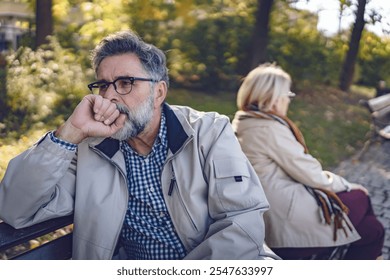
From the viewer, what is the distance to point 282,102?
2.88m

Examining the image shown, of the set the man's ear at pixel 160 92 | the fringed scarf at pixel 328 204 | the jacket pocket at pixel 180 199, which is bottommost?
the fringed scarf at pixel 328 204

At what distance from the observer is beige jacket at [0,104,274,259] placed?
6.42 feet

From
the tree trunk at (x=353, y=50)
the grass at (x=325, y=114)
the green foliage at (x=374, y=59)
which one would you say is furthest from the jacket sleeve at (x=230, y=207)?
the grass at (x=325, y=114)

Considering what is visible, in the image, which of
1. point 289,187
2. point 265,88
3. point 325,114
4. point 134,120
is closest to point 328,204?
point 289,187

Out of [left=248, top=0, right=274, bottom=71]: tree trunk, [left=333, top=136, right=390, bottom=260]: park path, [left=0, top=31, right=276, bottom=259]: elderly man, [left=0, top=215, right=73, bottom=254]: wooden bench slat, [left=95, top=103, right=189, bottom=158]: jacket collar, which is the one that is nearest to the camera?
[left=0, top=215, right=73, bottom=254]: wooden bench slat

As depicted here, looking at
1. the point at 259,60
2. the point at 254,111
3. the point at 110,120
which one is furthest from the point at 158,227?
the point at 259,60

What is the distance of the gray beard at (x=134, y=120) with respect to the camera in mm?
2021

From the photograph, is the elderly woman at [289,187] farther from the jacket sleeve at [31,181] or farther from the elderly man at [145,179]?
the jacket sleeve at [31,181]

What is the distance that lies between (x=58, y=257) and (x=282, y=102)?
5.27 ft

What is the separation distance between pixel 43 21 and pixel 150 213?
3.51 m

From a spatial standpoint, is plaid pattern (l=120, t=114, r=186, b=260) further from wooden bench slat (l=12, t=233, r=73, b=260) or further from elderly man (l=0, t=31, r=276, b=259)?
wooden bench slat (l=12, t=233, r=73, b=260)

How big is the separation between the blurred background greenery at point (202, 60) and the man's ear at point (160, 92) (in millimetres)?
1415

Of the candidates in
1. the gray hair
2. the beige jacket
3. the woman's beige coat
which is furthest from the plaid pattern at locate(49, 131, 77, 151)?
the woman's beige coat

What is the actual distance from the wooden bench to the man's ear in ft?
2.12
